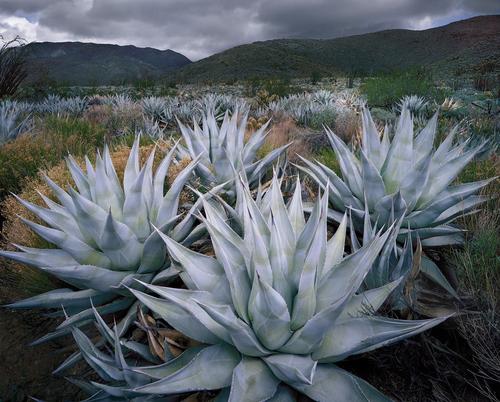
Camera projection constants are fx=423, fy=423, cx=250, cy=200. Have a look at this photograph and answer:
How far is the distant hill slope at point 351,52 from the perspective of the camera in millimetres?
64938

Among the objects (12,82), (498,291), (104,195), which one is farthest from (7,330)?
(12,82)

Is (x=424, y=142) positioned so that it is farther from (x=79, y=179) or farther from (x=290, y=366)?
(x=79, y=179)

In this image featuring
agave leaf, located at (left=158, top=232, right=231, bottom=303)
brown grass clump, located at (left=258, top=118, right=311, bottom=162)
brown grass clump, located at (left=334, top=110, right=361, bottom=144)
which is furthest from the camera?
brown grass clump, located at (left=334, top=110, right=361, bottom=144)

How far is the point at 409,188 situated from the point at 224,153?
5.12ft

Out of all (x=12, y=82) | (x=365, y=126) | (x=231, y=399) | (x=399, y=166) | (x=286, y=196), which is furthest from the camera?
(x=12, y=82)

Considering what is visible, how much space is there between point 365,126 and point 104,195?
193 centimetres

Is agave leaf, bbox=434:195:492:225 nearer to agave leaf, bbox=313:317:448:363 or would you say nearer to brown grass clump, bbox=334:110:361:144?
agave leaf, bbox=313:317:448:363

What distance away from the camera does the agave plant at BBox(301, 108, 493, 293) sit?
2.70 m

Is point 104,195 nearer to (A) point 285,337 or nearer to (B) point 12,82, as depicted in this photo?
(A) point 285,337

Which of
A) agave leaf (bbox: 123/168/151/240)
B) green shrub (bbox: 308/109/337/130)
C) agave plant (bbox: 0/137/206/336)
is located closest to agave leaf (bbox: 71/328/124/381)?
agave plant (bbox: 0/137/206/336)

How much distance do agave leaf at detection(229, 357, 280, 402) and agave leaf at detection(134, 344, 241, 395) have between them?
0.08 metres

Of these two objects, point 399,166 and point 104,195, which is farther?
point 399,166

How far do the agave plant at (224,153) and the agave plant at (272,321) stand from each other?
158 centimetres

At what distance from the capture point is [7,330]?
310cm
